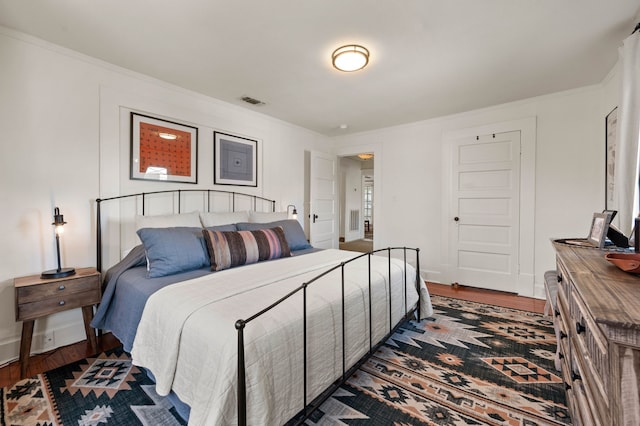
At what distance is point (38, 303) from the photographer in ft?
6.31

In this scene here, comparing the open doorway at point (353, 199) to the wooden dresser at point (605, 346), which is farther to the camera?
the open doorway at point (353, 199)

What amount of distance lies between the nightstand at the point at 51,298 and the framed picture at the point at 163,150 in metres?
1.08

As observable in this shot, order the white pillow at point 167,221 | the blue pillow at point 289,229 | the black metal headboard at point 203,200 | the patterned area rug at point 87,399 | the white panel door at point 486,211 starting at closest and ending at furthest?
the patterned area rug at point 87,399 → the white pillow at point 167,221 → the black metal headboard at point 203,200 → the blue pillow at point 289,229 → the white panel door at point 486,211

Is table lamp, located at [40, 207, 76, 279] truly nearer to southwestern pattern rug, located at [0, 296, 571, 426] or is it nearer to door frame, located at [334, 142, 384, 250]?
southwestern pattern rug, located at [0, 296, 571, 426]

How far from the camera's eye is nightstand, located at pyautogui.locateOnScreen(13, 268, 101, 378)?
1.88 metres

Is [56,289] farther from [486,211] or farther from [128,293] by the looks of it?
[486,211]

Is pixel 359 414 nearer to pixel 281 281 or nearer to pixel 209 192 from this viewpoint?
pixel 281 281

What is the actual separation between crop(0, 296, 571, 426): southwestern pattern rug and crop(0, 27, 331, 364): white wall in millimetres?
766

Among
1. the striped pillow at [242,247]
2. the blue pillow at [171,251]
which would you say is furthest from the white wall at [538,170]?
the blue pillow at [171,251]

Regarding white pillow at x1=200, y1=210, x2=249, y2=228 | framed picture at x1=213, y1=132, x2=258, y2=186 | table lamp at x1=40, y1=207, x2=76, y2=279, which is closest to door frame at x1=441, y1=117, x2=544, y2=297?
framed picture at x1=213, y1=132, x2=258, y2=186

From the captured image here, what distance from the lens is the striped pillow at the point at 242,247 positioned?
2.27 metres

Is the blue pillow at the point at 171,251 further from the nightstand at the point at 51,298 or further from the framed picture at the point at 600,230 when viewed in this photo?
the framed picture at the point at 600,230

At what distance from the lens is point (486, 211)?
3801 millimetres

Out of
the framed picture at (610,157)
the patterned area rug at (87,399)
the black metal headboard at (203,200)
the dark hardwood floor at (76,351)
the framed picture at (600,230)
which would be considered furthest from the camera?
the framed picture at (610,157)
